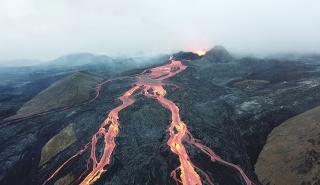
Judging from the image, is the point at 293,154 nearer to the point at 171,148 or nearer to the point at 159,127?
the point at 171,148

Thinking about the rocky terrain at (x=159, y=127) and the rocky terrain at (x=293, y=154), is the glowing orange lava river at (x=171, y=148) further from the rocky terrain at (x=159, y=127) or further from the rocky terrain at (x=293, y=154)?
the rocky terrain at (x=293, y=154)

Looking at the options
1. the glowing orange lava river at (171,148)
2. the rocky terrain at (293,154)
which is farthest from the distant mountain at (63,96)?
→ the rocky terrain at (293,154)

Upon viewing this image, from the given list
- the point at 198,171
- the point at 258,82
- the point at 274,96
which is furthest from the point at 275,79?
the point at 198,171

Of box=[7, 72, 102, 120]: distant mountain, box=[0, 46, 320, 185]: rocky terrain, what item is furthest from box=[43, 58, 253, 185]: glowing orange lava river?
box=[7, 72, 102, 120]: distant mountain

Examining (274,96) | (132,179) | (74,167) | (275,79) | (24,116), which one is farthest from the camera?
(275,79)

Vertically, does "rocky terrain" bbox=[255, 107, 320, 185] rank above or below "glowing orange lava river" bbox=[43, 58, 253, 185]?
above

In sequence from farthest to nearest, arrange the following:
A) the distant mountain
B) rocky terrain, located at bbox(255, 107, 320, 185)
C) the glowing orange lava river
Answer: the distant mountain
the glowing orange lava river
rocky terrain, located at bbox(255, 107, 320, 185)

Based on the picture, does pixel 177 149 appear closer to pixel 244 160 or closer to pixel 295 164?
pixel 244 160

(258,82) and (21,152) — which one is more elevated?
(258,82)

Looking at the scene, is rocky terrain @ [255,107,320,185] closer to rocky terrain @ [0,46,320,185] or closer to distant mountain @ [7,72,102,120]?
rocky terrain @ [0,46,320,185]
